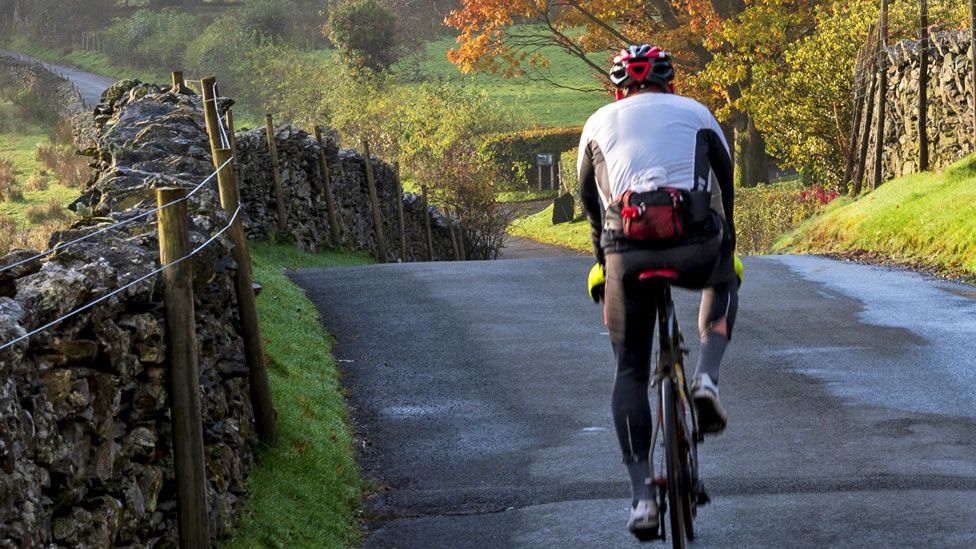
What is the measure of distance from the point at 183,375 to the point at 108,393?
0.83 m

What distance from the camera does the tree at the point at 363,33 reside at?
5972cm

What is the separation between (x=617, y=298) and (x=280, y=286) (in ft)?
32.1

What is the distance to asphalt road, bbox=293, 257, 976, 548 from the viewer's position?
7.50 metres

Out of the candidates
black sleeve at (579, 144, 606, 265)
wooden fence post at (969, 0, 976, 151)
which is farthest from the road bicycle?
wooden fence post at (969, 0, 976, 151)

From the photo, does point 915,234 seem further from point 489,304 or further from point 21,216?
point 21,216

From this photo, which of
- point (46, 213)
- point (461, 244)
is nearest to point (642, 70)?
point (46, 213)

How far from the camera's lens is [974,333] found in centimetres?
1290

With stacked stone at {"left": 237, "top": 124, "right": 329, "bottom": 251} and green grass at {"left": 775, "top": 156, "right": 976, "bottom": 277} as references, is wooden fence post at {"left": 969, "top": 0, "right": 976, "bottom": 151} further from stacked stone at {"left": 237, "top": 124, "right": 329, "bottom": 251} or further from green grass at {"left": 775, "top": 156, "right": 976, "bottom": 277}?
stacked stone at {"left": 237, "top": 124, "right": 329, "bottom": 251}

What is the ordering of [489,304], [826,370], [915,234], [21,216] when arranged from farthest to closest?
[21,216] < [915,234] < [489,304] < [826,370]

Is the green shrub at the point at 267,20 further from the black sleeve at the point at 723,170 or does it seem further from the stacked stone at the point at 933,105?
the black sleeve at the point at 723,170

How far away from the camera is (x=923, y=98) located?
23.5 meters

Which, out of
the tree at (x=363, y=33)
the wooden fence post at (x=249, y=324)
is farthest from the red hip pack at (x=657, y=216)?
the tree at (x=363, y=33)

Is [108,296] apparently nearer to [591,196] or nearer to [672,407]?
[591,196]

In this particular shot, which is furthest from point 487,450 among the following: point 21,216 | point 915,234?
point 21,216
